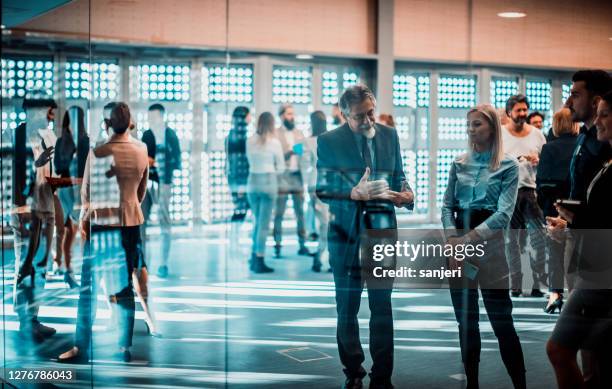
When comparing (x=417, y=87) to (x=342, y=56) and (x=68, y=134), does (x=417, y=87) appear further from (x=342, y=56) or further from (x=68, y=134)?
(x=68, y=134)

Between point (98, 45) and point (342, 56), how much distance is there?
5.46ft

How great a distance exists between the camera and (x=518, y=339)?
12.0 feet

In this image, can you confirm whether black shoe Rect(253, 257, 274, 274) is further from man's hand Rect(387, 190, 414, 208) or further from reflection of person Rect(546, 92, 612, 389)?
reflection of person Rect(546, 92, 612, 389)

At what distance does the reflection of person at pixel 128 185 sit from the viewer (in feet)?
15.6

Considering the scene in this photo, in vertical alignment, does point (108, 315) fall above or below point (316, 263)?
below

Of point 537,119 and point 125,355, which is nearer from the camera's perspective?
point 537,119

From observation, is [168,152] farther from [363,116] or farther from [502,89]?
[502,89]

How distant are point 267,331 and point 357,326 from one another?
458 mm

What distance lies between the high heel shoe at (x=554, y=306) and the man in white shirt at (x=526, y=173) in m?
0.06

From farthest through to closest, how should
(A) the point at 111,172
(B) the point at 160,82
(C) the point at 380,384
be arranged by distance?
(A) the point at 111,172
(B) the point at 160,82
(C) the point at 380,384

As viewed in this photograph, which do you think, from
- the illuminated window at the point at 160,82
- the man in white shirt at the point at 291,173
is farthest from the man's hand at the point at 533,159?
the illuminated window at the point at 160,82

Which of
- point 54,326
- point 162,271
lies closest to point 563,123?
point 162,271

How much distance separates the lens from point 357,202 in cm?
388

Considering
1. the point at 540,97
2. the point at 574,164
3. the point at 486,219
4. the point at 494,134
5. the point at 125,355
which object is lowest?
the point at 125,355
